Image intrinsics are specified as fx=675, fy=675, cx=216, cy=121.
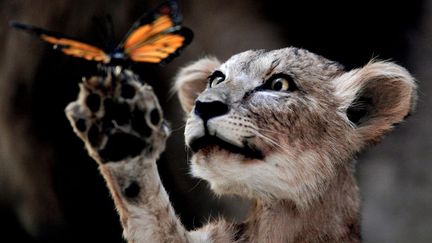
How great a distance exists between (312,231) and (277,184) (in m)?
0.05

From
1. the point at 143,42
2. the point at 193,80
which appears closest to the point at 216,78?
the point at 193,80

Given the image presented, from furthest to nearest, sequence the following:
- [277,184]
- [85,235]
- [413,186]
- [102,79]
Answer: [85,235], [413,186], [277,184], [102,79]

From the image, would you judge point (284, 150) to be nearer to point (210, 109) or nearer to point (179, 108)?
point (210, 109)

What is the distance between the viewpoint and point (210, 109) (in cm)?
53

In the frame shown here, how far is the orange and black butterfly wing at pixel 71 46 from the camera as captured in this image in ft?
1.48

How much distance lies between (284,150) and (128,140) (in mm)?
147

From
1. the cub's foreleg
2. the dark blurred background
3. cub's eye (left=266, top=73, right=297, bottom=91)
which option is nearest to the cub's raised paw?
the cub's foreleg

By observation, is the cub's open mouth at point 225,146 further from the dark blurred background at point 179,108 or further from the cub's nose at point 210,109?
the dark blurred background at point 179,108

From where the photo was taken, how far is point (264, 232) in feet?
1.90

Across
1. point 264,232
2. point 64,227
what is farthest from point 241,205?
point 64,227

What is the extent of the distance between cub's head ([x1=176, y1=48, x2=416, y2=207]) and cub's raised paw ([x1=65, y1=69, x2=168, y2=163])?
0.08 metres

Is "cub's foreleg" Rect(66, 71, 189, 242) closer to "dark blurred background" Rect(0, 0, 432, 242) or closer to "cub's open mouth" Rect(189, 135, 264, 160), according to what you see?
"cub's open mouth" Rect(189, 135, 264, 160)

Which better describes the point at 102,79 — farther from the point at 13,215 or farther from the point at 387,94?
the point at 13,215

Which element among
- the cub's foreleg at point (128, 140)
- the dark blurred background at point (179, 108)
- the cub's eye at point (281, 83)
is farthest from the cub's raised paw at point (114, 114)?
the dark blurred background at point (179, 108)
